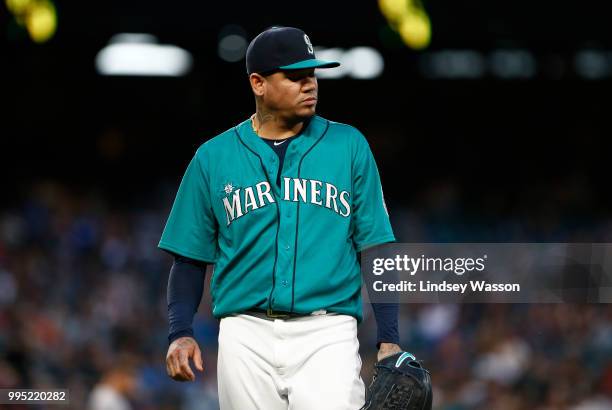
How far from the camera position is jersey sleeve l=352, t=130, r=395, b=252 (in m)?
3.00

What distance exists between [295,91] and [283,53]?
0.11 meters

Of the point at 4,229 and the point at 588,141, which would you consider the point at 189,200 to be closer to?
the point at 4,229

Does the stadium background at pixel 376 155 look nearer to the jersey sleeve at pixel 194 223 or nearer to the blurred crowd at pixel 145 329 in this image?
the blurred crowd at pixel 145 329

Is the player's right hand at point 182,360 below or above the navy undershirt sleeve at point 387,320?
below

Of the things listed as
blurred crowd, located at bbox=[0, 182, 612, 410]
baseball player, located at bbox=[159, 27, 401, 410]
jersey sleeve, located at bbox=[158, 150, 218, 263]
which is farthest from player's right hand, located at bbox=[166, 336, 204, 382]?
blurred crowd, located at bbox=[0, 182, 612, 410]

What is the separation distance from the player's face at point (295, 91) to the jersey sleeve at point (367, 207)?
0.60 feet

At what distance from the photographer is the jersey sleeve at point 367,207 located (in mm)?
2999

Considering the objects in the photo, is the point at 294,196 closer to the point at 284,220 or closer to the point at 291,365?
the point at 284,220

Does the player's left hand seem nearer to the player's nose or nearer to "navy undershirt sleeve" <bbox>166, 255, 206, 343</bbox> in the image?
"navy undershirt sleeve" <bbox>166, 255, 206, 343</bbox>

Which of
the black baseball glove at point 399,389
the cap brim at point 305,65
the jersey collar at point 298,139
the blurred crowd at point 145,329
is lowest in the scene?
the blurred crowd at point 145,329

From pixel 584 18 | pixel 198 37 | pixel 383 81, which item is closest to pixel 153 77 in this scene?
pixel 198 37

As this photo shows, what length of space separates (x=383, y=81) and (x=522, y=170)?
6.15ft

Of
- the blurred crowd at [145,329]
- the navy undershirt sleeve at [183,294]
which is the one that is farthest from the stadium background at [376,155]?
the navy undershirt sleeve at [183,294]

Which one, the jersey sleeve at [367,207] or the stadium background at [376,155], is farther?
the stadium background at [376,155]
